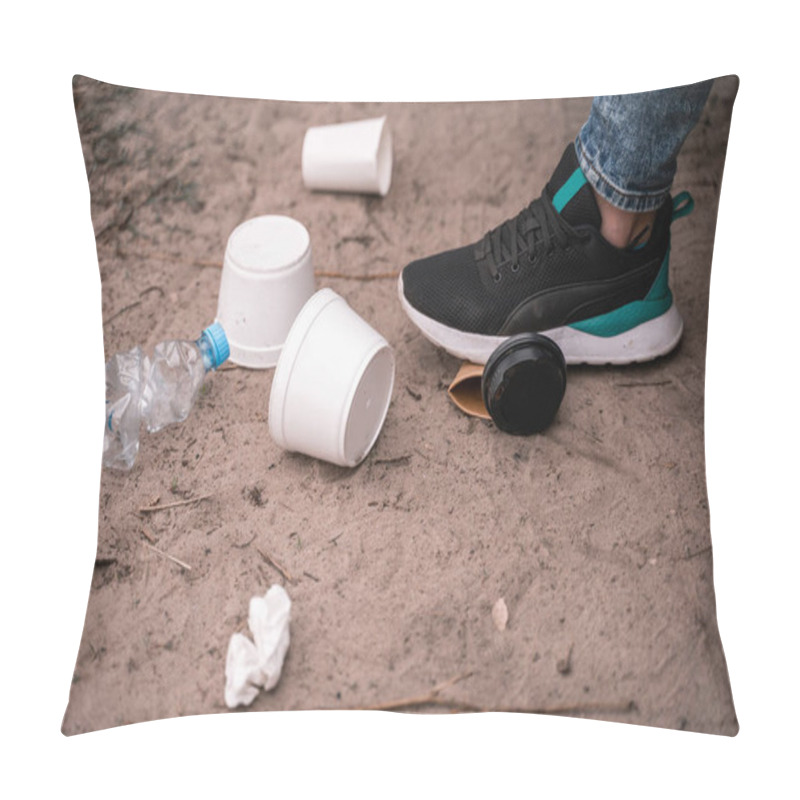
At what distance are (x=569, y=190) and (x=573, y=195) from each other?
0.01 m

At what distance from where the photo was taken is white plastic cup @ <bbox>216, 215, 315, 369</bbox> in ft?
8.01

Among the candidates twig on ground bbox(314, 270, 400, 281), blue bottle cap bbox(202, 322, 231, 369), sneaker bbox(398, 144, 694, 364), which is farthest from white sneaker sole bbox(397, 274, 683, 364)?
blue bottle cap bbox(202, 322, 231, 369)

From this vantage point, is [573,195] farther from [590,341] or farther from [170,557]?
[170,557]

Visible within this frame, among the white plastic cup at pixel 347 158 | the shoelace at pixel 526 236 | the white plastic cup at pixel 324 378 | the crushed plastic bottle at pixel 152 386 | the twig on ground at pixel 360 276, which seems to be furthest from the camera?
the white plastic cup at pixel 347 158

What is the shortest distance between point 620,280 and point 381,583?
83 centimetres

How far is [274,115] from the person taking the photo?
3029mm

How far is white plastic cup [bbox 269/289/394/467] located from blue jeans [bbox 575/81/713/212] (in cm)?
55

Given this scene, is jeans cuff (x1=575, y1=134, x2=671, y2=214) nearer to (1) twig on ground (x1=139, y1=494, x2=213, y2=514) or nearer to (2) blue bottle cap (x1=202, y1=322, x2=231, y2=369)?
(2) blue bottle cap (x1=202, y1=322, x2=231, y2=369)

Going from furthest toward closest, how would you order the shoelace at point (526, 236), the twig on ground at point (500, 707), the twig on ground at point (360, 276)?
the twig on ground at point (360, 276), the shoelace at point (526, 236), the twig on ground at point (500, 707)

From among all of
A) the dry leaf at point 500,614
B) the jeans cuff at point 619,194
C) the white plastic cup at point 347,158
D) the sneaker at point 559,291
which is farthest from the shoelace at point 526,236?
the dry leaf at point 500,614

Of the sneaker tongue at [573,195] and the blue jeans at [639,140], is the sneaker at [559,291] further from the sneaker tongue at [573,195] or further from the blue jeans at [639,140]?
the blue jeans at [639,140]

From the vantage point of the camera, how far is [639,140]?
211 cm

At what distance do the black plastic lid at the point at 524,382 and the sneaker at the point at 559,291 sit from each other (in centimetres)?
15

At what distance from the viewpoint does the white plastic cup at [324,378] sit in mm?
2160
